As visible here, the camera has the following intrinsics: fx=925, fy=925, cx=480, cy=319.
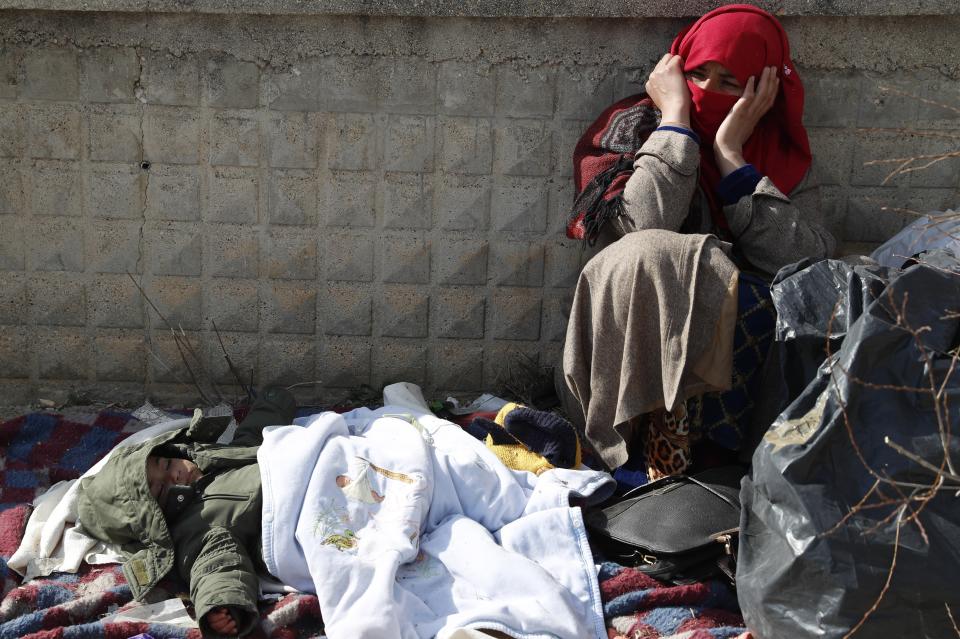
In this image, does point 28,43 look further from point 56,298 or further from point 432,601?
point 432,601

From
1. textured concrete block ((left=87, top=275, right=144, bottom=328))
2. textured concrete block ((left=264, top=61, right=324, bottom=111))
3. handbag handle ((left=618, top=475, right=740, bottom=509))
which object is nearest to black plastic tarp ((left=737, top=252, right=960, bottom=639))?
handbag handle ((left=618, top=475, right=740, bottom=509))

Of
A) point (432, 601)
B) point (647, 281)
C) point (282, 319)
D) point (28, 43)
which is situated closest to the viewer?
point (432, 601)

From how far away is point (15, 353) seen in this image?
12.3 ft

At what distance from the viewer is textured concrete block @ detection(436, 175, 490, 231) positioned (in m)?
3.66

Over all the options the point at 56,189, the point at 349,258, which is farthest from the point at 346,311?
the point at 56,189

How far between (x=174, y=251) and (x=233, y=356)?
0.48 m

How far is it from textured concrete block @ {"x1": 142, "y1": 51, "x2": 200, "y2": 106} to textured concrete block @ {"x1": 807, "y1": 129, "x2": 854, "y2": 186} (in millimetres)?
2395

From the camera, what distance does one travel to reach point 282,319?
3770 mm

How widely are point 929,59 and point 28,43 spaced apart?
342cm

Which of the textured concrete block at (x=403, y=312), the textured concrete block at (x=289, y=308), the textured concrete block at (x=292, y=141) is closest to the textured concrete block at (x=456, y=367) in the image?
the textured concrete block at (x=403, y=312)

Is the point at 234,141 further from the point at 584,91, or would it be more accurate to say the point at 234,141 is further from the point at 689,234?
the point at 689,234

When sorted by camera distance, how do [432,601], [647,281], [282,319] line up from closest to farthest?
[432,601]
[647,281]
[282,319]

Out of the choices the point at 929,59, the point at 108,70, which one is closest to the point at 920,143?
the point at 929,59

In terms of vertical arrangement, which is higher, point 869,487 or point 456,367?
point 869,487
